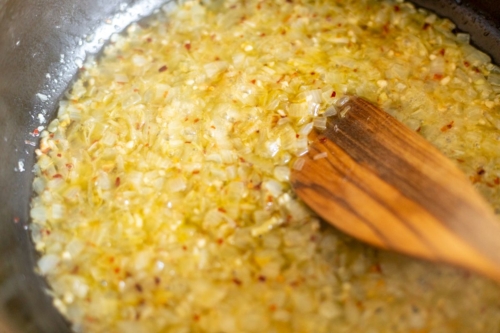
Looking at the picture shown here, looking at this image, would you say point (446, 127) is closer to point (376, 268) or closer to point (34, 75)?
point (376, 268)

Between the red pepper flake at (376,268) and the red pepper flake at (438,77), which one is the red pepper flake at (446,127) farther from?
the red pepper flake at (376,268)

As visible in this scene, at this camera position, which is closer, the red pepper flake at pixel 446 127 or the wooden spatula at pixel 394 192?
the wooden spatula at pixel 394 192

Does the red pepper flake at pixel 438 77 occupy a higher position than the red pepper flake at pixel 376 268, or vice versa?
the red pepper flake at pixel 438 77

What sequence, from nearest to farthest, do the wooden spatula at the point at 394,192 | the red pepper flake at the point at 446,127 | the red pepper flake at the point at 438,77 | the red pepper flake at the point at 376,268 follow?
1. the wooden spatula at the point at 394,192
2. the red pepper flake at the point at 376,268
3. the red pepper flake at the point at 446,127
4. the red pepper flake at the point at 438,77

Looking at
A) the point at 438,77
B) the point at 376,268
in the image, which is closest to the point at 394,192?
the point at 376,268

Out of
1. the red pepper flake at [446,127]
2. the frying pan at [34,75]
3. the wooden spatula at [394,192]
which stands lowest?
the red pepper flake at [446,127]

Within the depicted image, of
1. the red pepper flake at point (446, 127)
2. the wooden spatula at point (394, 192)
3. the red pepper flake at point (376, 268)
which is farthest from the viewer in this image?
the red pepper flake at point (446, 127)

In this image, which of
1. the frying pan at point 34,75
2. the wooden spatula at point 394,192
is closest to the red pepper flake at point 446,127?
the wooden spatula at point 394,192
